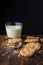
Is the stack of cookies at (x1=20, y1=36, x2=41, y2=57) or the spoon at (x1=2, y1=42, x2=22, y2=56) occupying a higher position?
the stack of cookies at (x1=20, y1=36, x2=41, y2=57)

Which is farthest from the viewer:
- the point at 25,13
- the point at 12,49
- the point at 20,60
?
the point at 25,13

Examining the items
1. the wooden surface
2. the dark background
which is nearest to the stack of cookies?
the wooden surface

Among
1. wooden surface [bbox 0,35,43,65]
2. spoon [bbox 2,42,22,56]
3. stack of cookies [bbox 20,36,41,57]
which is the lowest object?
wooden surface [bbox 0,35,43,65]

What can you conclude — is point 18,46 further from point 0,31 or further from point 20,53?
point 0,31

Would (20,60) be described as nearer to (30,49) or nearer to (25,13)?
(30,49)

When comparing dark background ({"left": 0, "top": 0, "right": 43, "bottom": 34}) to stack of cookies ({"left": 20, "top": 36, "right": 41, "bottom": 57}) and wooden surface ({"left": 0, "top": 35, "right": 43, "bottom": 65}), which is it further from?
wooden surface ({"left": 0, "top": 35, "right": 43, "bottom": 65})

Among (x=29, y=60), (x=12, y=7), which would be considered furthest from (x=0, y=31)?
(x=29, y=60)

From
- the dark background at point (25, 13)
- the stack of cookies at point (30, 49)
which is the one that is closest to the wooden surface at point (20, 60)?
the stack of cookies at point (30, 49)

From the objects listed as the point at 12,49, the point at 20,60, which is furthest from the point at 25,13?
the point at 20,60
